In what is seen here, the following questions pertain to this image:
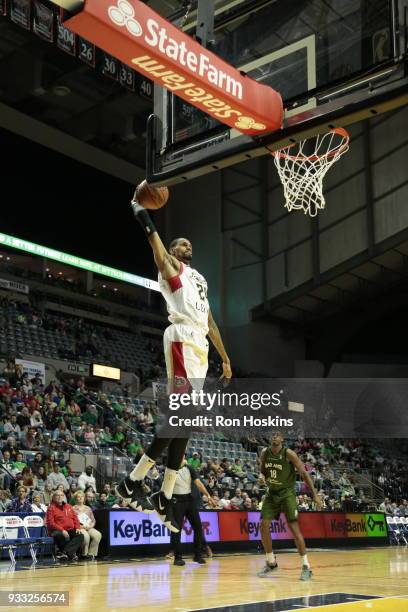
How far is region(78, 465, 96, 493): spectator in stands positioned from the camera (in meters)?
14.9

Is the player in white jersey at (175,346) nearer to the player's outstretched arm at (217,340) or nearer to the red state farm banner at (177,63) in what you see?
the player's outstretched arm at (217,340)

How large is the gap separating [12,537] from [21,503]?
1383mm

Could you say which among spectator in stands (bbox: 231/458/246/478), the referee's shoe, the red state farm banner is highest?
the red state farm banner

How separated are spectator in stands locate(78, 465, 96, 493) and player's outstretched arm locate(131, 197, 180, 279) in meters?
10.3

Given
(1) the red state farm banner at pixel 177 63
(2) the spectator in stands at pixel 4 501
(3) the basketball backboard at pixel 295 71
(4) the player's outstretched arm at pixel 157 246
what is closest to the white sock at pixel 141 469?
(4) the player's outstretched arm at pixel 157 246

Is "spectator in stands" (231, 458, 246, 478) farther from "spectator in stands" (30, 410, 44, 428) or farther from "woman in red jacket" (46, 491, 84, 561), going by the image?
"woman in red jacket" (46, 491, 84, 561)

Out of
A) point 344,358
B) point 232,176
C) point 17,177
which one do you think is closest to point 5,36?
point 17,177

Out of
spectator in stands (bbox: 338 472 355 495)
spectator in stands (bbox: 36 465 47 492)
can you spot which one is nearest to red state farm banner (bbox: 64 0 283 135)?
spectator in stands (bbox: 36 465 47 492)

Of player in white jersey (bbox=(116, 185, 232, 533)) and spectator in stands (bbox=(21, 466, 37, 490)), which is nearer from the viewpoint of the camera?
player in white jersey (bbox=(116, 185, 232, 533))

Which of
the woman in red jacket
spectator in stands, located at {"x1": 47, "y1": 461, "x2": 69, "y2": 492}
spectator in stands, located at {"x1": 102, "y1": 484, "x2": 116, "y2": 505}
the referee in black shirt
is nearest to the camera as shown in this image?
the referee in black shirt

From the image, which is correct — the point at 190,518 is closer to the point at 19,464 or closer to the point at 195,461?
the point at 19,464

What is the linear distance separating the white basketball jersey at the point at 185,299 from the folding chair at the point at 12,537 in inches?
303

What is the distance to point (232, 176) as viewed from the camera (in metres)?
30.6

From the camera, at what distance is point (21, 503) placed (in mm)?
13234
